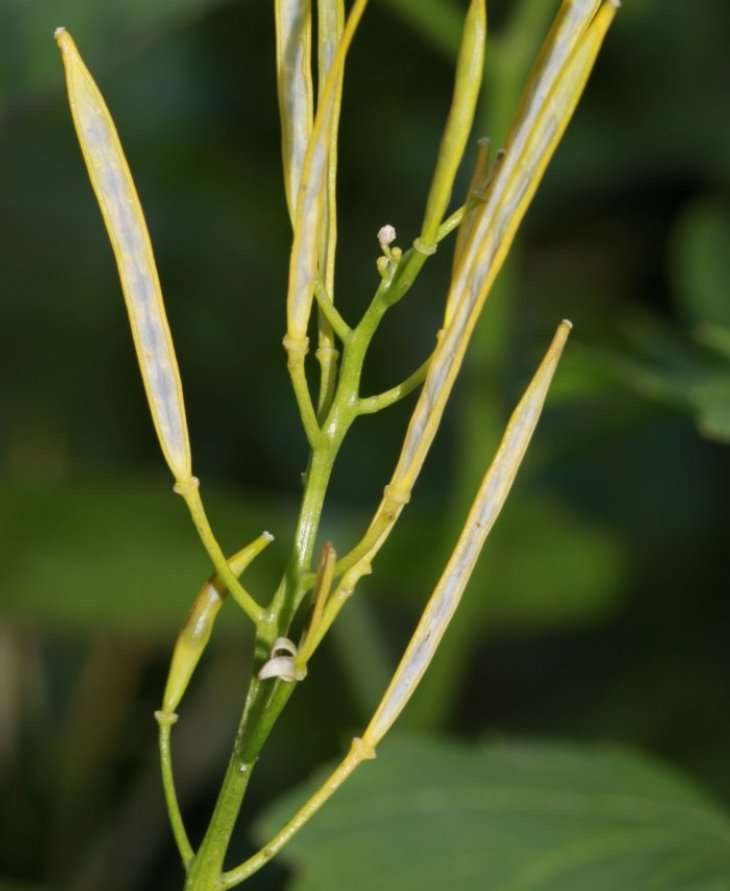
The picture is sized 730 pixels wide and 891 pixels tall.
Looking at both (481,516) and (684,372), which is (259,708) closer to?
(481,516)

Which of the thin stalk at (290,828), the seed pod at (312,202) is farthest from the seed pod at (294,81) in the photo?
the thin stalk at (290,828)

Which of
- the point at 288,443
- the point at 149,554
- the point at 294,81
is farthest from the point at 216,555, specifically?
the point at 288,443

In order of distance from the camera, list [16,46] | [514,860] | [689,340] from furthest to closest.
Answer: [689,340], [16,46], [514,860]

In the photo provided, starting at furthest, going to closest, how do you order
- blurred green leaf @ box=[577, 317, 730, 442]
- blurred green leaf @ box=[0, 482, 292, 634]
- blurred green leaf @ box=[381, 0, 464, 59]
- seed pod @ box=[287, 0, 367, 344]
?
blurred green leaf @ box=[0, 482, 292, 634] → blurred green leaf @ box=[381, 0, 464, 59] → blurred green leaf @ box=[577, 317, 730, 442] → seed pod @ box=[287, 0, 367, 344]

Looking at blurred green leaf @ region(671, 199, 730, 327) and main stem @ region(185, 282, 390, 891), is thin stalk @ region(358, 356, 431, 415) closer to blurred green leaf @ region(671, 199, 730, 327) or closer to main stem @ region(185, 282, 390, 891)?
main stem @ region(185, 282, 390, 891)

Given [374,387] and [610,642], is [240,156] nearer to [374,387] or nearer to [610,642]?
[374,387]

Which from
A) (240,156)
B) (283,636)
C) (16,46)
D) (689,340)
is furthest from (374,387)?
(283,636)

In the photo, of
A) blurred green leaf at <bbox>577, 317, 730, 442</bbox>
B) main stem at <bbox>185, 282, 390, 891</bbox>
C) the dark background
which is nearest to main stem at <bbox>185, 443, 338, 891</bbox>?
main stem at <bbox>185, 282, 390, 891</bbox>
